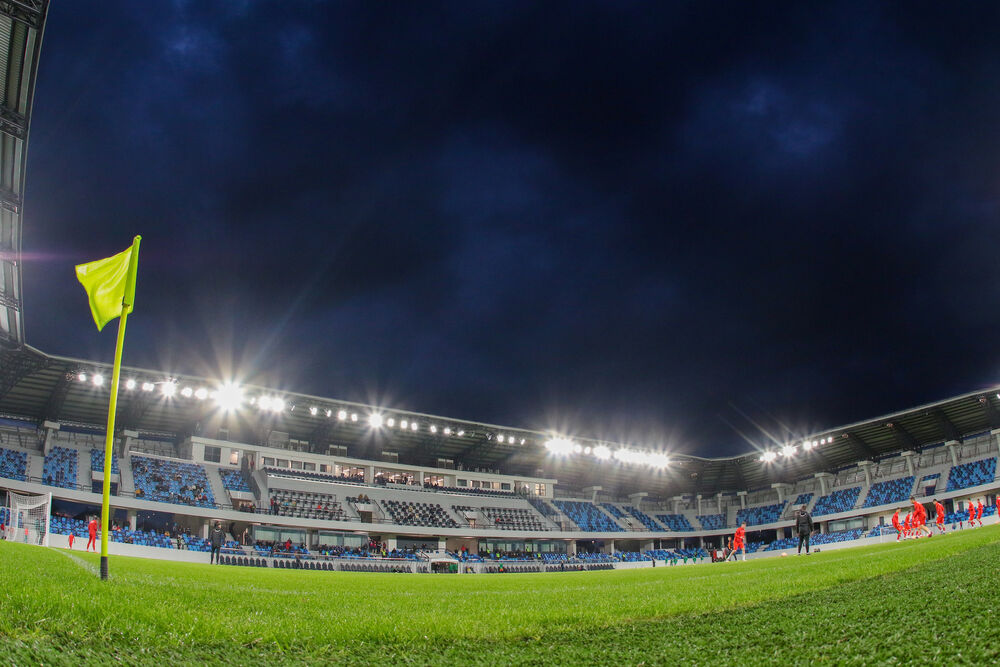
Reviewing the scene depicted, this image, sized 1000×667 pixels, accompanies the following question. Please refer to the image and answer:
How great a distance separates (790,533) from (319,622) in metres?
72.7

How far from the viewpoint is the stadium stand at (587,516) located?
210 feet

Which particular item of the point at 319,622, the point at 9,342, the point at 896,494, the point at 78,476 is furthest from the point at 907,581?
the point at 896,494

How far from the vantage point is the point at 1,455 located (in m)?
39.5

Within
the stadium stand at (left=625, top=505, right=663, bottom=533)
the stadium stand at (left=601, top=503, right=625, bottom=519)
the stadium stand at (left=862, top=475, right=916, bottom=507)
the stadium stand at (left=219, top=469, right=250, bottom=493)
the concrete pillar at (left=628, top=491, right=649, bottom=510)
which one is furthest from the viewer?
the concrete pillar at (left=628, top=491, right=649, bottom=510)

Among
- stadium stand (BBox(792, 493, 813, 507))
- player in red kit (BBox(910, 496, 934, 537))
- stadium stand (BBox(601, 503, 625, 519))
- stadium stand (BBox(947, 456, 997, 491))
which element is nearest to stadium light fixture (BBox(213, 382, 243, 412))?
player in red kit (BBox(910, 496, 934, 537))

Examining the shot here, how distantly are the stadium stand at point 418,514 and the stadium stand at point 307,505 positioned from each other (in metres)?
4.61

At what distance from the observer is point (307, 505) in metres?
49.4

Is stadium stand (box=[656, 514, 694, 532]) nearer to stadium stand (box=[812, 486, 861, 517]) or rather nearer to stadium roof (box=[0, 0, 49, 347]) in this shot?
stadium stand (box=[812, 486, 861, 517])

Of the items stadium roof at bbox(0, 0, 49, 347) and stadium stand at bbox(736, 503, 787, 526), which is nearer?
stadium roof at bbox(0, 0, 49, 347)

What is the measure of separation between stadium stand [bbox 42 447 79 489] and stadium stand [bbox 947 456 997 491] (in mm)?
66425

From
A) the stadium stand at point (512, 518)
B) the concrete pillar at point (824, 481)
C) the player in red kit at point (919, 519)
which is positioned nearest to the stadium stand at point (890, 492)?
the concrete pillar at point (824, 481)

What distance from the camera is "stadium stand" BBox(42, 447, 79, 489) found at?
39469 mm

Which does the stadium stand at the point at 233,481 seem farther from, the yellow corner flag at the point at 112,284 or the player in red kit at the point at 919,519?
the player in red kit at the point at 919,519

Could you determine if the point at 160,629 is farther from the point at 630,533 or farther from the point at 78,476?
the point at 630,533
